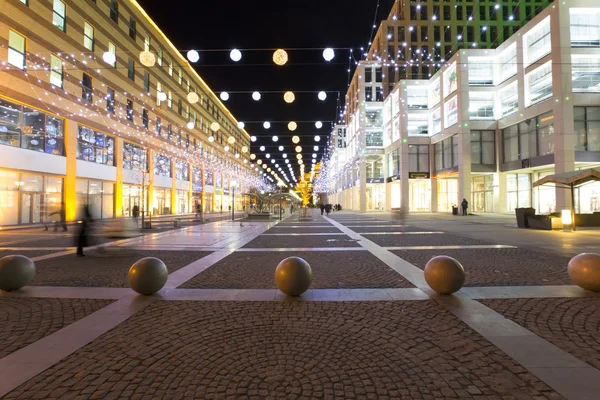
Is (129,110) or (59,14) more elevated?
(59,14)

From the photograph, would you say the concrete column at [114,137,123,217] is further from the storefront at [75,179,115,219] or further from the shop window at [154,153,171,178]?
the shop window at [154,153,171,178]

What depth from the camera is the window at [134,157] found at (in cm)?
3472

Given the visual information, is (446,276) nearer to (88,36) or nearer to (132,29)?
(88,36)

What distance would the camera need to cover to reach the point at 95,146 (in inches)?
1179

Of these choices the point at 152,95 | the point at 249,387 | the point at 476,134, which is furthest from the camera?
the point at 152,95

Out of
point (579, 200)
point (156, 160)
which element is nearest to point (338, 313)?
point (579, 200)

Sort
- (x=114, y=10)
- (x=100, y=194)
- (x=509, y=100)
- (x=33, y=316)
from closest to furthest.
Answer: (x=33, y=316), (x=100, y=194), (x=114, y=10), (x=509, y=100)

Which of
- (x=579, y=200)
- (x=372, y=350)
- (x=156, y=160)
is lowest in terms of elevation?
(x=372, y=350)

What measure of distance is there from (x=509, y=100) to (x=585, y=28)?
319 inches

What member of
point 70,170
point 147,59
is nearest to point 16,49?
point 70,170

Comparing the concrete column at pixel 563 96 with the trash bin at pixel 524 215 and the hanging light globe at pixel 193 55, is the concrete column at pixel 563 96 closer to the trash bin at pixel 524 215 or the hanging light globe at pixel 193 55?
the trash bin at pixel 524 215

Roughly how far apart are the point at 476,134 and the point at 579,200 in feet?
36.2

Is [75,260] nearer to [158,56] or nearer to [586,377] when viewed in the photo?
[586,377]

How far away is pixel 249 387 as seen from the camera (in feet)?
10.1
